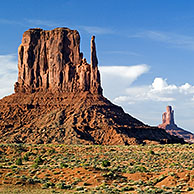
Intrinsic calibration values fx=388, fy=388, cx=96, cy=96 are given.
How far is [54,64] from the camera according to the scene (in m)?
125

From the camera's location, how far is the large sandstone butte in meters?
98.1

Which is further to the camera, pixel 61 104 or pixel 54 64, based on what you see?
pixel 54 64

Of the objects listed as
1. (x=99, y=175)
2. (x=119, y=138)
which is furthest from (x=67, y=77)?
(x=99, y=175)

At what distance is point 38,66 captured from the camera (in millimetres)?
128875

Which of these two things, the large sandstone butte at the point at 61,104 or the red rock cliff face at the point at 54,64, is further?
the red rock cliff face at the point at 54,64

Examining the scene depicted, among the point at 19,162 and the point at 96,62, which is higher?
the point at 96,62

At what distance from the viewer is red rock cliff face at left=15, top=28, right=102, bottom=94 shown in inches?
4670

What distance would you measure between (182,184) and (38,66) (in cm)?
10072

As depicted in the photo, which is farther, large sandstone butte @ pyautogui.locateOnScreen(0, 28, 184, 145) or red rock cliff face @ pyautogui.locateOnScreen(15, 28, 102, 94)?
red rock cliff face @ pyautogui.locateOnScreen(15, 28, 102, 94)

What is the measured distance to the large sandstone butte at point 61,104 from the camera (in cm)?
9812

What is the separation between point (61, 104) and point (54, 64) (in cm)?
1866

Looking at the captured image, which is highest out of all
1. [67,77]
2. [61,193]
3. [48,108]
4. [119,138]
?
[67,77]

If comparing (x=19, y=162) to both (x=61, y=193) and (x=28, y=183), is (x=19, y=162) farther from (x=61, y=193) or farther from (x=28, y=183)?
(x=61, y=193)

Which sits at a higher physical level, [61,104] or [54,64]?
[54,64]
